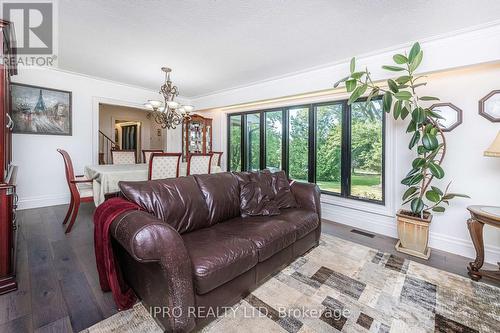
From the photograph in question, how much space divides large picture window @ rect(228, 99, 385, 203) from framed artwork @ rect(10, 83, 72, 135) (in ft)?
11.9

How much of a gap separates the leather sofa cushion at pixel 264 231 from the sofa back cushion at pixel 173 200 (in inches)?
8.8

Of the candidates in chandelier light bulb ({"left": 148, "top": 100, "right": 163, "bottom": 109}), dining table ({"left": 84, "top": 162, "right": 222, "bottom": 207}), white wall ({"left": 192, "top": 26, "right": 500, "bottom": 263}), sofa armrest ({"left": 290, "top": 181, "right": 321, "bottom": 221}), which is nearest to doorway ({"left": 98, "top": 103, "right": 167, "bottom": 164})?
chandelier light bulb ({"left": 148, "top": 100, "right": 163, "bottom": 109})

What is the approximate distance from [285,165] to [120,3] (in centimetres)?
351

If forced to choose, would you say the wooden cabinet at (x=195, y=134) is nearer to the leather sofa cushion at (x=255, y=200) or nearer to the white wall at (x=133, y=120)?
the white wall at (x=133, y=120)

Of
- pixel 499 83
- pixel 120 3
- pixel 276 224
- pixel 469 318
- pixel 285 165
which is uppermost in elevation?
pixel 120 3

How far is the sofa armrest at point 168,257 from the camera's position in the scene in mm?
1194

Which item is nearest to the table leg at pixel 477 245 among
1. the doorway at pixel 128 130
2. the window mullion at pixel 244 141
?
the window mullion at pixel 244 141

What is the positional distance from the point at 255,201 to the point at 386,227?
2.10 metres

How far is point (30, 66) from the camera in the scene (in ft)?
12.4

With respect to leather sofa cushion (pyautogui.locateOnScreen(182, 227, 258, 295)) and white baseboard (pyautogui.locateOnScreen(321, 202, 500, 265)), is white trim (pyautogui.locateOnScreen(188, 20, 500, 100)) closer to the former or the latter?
white baseboard (pyautogui.locateOnScreen(321, 202, 500, 265))

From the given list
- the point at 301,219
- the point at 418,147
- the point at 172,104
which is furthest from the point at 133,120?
the point at 418,147

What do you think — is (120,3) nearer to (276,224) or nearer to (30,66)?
(276,224)

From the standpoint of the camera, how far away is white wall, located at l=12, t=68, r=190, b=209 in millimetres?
3803

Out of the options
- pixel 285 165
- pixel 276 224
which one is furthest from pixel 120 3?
pixel 285 165
